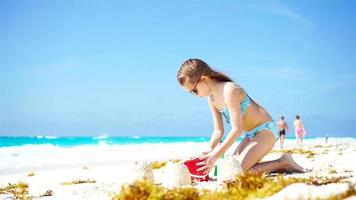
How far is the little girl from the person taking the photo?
608 cm

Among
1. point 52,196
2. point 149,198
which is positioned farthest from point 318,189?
point 52,196

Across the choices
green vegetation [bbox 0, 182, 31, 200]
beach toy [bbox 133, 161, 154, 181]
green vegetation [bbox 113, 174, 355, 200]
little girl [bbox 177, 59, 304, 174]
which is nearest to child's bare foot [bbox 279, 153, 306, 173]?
little girl [bbox 177, 59, 304, 174]

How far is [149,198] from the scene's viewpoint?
3830 millimetres

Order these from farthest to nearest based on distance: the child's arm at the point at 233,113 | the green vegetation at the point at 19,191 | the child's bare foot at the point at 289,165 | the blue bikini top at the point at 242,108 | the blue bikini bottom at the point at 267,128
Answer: the child's bare foot at the point at 289,165 < the blue bikini bottom at the point at 267,128 < the blue bikini top at the point at 242,108 < the green vegetation at the point at 19,191 < the child's arm at the point at 233,113

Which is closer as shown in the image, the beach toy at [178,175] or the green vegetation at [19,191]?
the beach toy at [178,175]

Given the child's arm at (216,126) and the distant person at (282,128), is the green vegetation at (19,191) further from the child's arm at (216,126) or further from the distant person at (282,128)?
the distant person at (282,128)

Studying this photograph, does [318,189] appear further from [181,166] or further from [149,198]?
[181,166]

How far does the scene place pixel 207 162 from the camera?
5969 millimetres

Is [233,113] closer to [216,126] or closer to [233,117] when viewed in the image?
[233,117]

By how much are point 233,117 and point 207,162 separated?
0.65 m

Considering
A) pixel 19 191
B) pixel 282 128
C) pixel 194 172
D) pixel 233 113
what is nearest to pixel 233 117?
pixel 233 113

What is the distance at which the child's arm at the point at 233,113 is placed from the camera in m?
5.91

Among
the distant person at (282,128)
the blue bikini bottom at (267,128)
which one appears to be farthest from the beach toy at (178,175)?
the distant person at (282,128)

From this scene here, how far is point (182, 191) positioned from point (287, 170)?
10.6 ft
